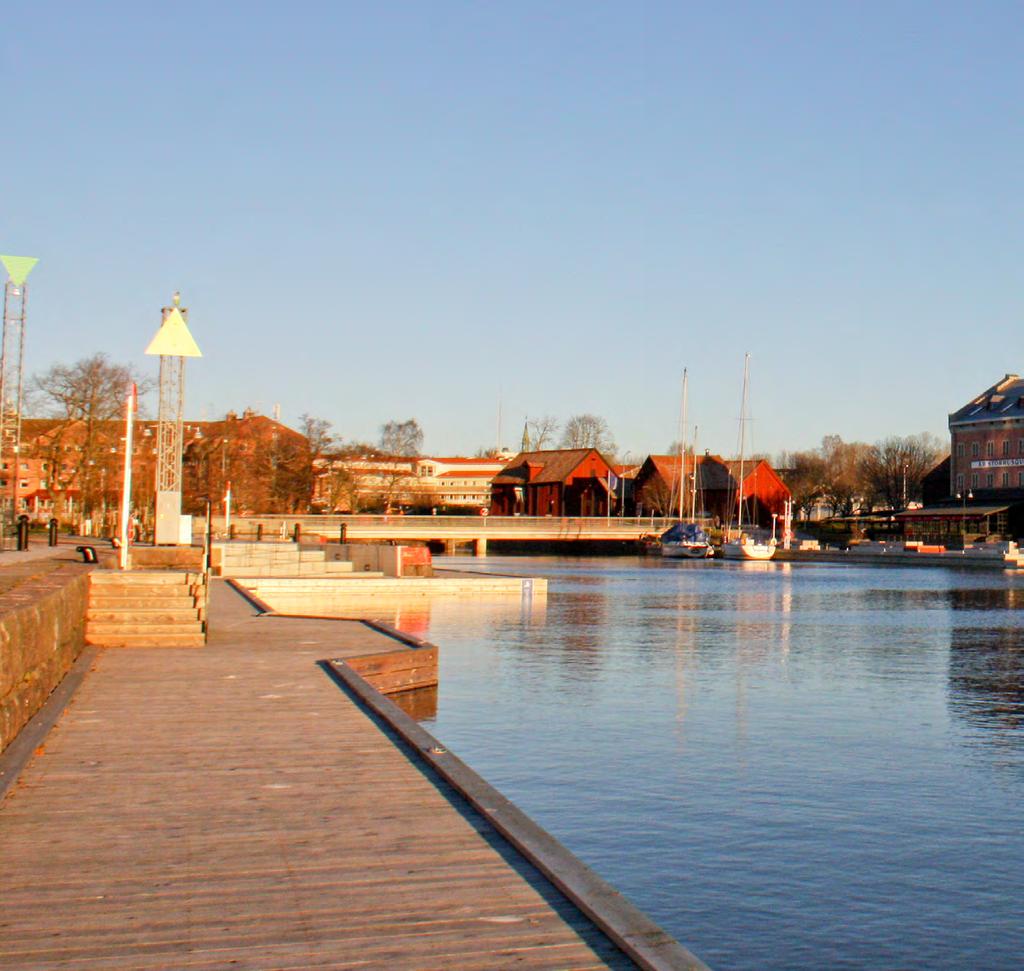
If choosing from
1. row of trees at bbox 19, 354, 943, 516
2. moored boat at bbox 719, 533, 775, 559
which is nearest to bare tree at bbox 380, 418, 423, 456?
row of trees at bbox 19, 354, 943, 516

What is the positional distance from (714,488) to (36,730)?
135 metres

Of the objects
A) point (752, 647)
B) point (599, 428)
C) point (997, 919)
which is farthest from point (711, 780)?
point (599, 428)

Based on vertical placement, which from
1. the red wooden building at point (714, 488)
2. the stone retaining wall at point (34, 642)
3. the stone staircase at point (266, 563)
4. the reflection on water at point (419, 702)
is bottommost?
the reflection on water at point (419, 702)

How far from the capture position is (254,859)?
27.5 ft

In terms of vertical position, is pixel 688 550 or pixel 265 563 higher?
pixel 265 563

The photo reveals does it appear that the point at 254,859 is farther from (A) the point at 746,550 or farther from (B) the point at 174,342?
(A) the point at 746,550

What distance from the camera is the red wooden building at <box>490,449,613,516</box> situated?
151375 millimetres

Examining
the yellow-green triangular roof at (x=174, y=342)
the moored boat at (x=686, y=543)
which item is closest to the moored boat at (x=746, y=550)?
the moored boat at (x=686, y=543)

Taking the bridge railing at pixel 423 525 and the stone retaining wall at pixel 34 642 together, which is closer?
the stone retaining wall at pixel 34 642

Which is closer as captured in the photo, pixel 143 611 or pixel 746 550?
pixel 143 611

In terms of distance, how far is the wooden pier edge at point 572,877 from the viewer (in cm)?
649

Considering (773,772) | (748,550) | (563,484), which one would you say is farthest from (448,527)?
(773,772)

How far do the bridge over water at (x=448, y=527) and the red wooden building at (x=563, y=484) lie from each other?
69.2 feet

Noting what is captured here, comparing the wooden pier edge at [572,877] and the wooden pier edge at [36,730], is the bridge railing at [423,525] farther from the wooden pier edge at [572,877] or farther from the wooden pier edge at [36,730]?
the wooden pier edge at [572,877]
